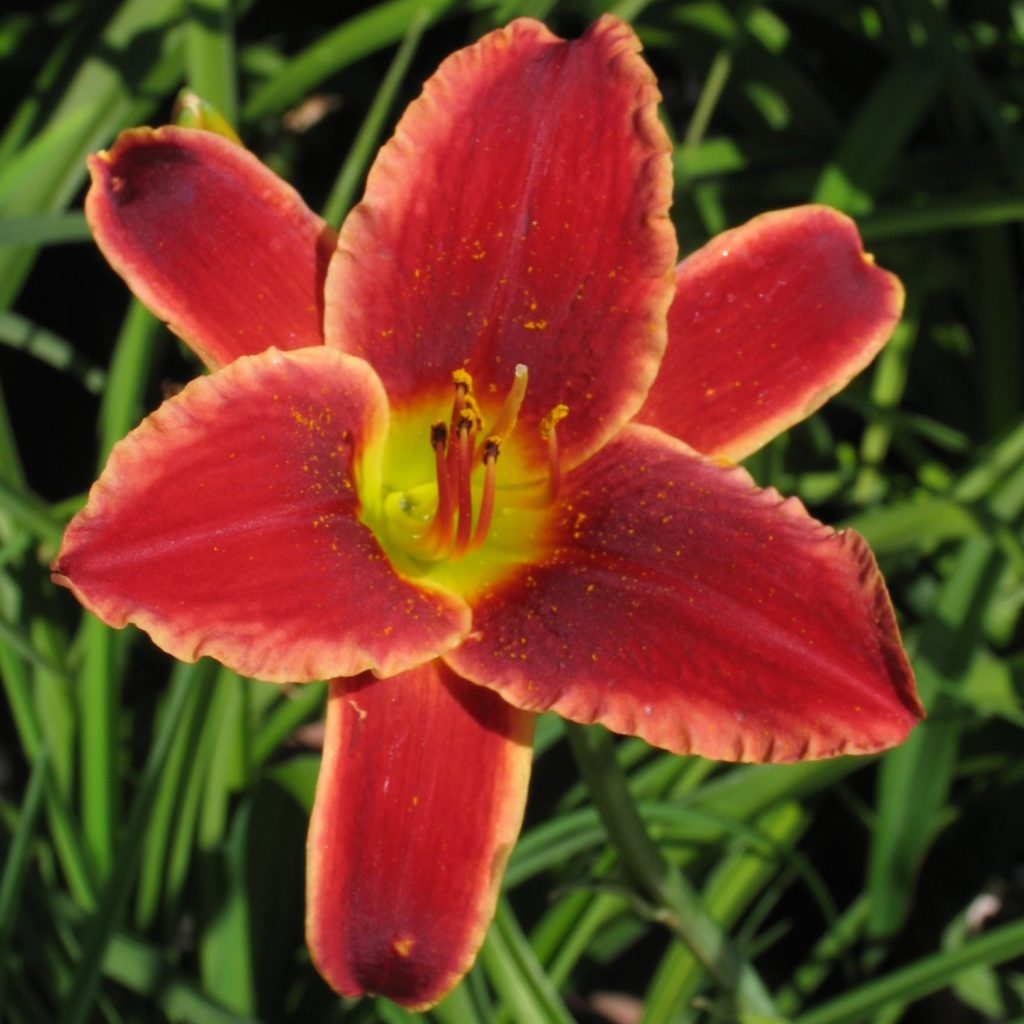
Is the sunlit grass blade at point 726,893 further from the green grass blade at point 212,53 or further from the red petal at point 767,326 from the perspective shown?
the green grass blade at point 212,53

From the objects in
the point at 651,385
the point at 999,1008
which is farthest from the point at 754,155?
the point at 999,1008

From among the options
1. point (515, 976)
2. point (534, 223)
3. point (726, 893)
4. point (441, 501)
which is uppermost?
point (534, 223)

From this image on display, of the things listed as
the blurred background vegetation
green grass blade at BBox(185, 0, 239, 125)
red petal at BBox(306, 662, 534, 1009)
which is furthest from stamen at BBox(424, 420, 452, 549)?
green grass blade at BBox(185, 0, 239, 125)

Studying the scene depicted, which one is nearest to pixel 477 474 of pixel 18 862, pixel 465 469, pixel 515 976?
pixel 465 469

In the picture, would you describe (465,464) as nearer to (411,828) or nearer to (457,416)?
(457,416)

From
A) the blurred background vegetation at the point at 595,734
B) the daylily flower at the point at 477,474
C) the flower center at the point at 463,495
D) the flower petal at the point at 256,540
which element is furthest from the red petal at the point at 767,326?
the blurred background vegetation at the point at 595,734
